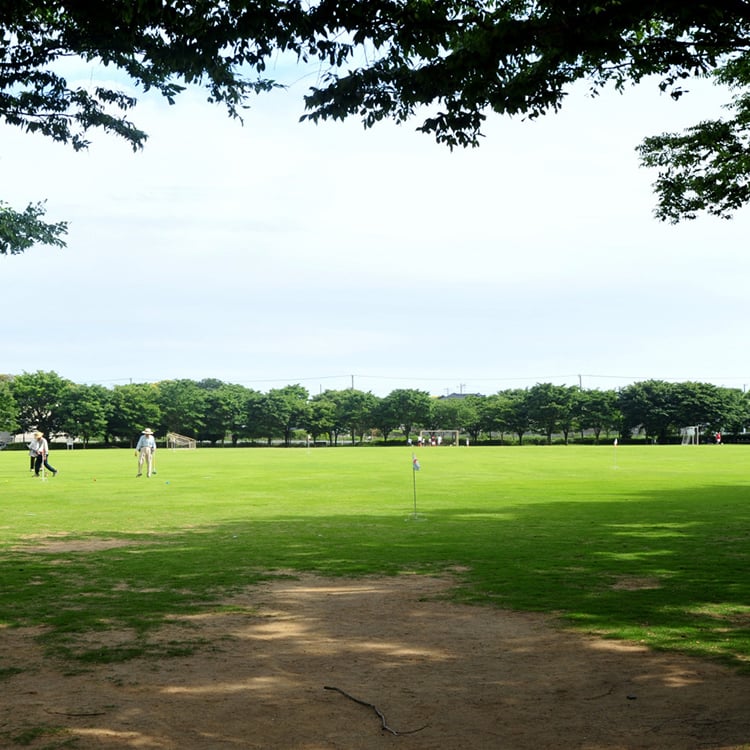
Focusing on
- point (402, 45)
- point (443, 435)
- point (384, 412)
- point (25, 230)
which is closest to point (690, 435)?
point (443, 435)

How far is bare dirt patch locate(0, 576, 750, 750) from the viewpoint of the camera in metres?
5.58

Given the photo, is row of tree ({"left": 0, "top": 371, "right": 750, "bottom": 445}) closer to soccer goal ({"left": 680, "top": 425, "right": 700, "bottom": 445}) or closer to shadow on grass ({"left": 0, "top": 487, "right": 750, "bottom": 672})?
soccer goal ({"left": 680, "top": 425, "right": 700, "bottom": 445})

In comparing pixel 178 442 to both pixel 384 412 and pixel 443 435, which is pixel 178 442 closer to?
pixel 384 412

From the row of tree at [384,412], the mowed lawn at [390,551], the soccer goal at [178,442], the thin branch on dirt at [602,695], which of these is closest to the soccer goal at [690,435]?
the row of tree at [384,412]

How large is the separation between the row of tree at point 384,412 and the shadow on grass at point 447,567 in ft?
372

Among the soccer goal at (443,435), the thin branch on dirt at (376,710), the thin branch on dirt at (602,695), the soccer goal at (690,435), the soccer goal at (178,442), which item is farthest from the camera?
the soccer goal at (443,435)

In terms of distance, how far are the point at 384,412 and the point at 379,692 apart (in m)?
131

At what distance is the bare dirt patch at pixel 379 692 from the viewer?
558 centimetres

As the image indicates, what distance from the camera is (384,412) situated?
137 m

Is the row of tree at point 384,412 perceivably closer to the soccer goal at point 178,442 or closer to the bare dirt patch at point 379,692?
the soccer goal at point 178,442

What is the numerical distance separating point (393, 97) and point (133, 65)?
454 cm

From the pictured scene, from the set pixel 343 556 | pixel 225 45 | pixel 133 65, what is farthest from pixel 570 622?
pixel 133 65

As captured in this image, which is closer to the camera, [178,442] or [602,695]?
[602,695]

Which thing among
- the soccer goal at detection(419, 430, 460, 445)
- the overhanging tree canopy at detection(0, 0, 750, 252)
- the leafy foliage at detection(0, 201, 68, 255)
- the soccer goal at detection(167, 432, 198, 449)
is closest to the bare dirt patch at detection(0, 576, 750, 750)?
the overhanging tree canopy at detection(0, 0, 750, 252)
